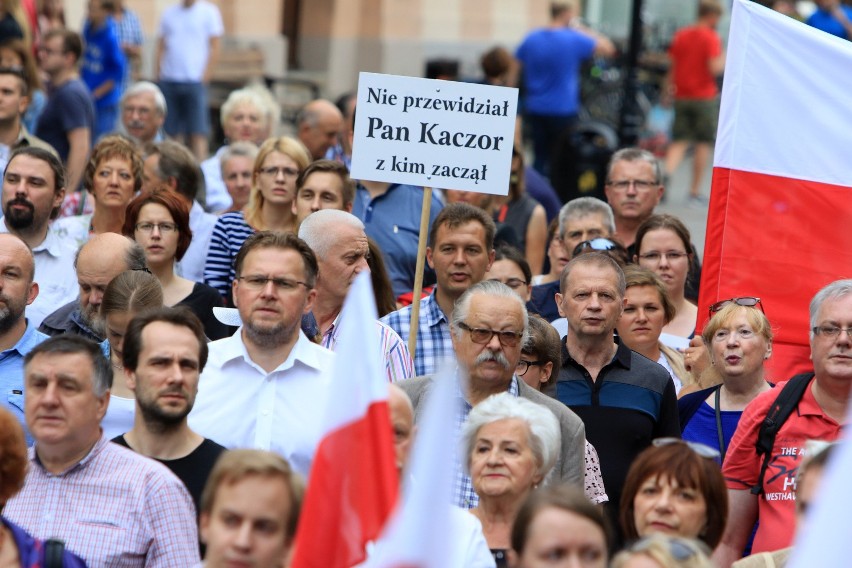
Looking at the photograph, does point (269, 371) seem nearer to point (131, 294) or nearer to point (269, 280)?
point (269, 280)

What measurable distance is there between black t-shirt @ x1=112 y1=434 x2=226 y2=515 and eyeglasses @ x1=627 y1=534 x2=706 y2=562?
1655mm

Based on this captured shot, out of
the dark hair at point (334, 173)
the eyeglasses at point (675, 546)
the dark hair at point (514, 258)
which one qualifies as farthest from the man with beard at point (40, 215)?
the eyeglasses at point (675, 546)

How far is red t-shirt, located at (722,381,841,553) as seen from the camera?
20.3ft

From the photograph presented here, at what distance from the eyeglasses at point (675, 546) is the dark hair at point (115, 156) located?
5.25 meters

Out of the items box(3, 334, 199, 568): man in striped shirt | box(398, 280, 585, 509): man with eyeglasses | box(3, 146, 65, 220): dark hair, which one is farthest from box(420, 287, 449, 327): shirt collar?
box(3, 334, 199, 568): man in striped shirt

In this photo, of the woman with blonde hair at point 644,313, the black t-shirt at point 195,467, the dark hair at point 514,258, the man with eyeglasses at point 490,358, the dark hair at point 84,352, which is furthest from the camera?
the dark hair at point 514,258

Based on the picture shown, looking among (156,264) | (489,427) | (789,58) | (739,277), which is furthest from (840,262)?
(156,264)

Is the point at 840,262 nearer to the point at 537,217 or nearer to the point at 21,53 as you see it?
the point at 537,217

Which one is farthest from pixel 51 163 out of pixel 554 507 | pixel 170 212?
pixel 554 507

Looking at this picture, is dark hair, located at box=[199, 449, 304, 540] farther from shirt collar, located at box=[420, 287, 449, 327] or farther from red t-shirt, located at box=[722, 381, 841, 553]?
shirt collar, located at box=[420, 287, 449, 327]

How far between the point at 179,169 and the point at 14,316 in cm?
299

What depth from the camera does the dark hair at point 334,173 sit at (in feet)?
30.0

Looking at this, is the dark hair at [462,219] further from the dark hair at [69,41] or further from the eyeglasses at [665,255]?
the dark hair at [69,41]

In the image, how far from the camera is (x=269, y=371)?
21.2ft
